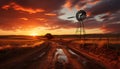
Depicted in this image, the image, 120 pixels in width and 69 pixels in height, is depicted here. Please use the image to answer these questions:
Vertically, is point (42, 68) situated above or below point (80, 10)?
below

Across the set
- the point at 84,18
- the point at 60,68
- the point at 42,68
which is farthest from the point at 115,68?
the point at 84,18

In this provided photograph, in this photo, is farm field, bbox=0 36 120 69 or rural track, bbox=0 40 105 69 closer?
rural track, bbox=0 40 105 69

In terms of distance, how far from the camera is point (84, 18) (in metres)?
52.7

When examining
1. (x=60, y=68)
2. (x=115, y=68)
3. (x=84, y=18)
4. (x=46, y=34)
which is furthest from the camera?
(x=46, y=34)

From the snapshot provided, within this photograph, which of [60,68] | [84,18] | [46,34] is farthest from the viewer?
[46,34]

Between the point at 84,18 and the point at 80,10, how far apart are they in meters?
2.34

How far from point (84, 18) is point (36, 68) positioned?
3896 cm

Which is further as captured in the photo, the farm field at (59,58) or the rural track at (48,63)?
the farm field at (59,58)

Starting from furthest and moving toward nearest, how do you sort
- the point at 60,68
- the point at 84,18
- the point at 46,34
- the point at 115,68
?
the point at 46,34 < the point at 84,18 < the point at 115,68 < the point at 60,68

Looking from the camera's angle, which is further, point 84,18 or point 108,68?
point 84,18

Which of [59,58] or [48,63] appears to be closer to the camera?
[48,63]

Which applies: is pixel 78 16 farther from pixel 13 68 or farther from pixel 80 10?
pixel 13 68

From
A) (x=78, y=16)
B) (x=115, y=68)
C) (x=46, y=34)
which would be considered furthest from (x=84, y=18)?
(x=46, y=34)

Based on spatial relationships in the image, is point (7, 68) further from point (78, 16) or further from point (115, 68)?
point (78, 16)
